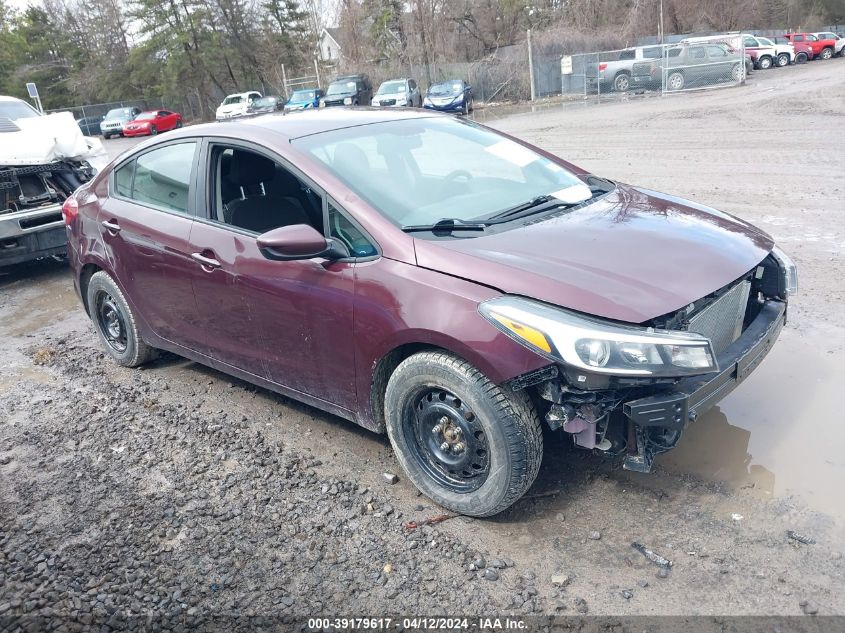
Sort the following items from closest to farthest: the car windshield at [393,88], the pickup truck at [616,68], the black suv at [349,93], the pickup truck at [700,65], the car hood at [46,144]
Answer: the car hood at [46,144] < the pickup truck at [700,65] < the pickup truck at [616,68] < the car windshield at [393,88] < the black suv at [349,93]

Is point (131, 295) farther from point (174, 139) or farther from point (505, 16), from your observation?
point (505, 16)

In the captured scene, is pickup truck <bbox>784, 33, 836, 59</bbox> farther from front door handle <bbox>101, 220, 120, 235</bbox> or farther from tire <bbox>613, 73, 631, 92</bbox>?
front door handle <bbox>101, 220, 120, 235</bbox>

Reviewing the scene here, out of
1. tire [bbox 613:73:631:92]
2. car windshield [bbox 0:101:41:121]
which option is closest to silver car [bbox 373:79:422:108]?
tire [bbox 613:73:631:92]

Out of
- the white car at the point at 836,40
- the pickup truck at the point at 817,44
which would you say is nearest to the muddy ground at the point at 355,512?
the pickup truck at the point at 817,44

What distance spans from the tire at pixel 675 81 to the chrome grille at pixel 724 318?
26481 millimetres

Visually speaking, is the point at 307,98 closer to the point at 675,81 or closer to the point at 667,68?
the point at 667,68

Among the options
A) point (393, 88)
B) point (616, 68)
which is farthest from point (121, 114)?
point (616, 68)

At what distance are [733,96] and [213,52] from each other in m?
34.4

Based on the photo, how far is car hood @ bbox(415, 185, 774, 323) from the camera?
2852 millimetres

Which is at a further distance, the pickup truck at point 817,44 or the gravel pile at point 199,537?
the pickup truck at point 817,44

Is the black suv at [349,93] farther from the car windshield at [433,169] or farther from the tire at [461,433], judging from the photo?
the tire at [461,433]

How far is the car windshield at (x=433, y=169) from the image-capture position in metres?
3.54

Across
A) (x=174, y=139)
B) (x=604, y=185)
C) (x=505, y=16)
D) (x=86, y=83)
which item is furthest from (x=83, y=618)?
(x=86, y=83)

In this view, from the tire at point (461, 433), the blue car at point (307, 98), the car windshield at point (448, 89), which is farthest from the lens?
the blue car at point (307, 98)
